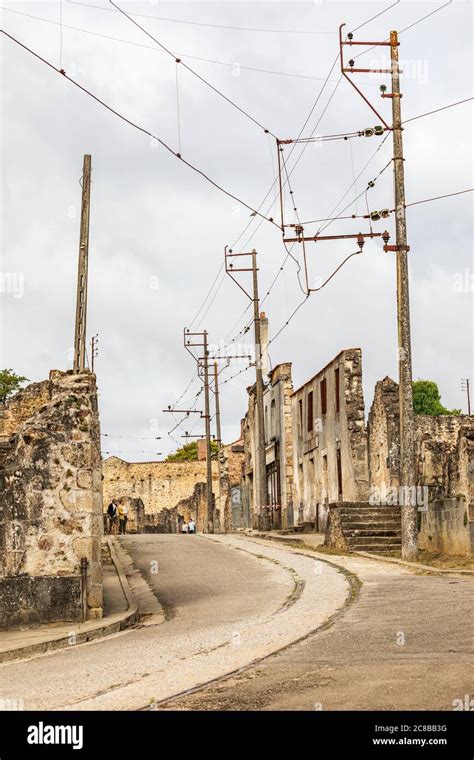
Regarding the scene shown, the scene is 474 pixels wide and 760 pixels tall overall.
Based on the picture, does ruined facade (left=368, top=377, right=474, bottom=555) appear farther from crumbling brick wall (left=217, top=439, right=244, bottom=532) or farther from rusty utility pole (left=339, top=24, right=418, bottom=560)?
crumbling brick wall (left=217, top=439, right=244, bottom=532)

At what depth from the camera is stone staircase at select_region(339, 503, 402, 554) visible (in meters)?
24.2

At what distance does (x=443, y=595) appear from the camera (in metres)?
14.3

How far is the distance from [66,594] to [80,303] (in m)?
9.33

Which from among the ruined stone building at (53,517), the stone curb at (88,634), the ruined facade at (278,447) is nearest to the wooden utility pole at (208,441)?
the ruined facade at (278,447)

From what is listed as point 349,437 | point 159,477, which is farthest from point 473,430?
point 159,477

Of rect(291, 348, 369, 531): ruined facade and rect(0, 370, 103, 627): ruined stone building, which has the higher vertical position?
rect(291, 348, 369, 531): ruined facade

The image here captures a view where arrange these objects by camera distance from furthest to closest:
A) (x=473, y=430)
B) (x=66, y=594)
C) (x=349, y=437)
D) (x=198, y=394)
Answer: (x=198, y=394), (x=349, y=437), (x=473, y=430), (x=66, y=594)

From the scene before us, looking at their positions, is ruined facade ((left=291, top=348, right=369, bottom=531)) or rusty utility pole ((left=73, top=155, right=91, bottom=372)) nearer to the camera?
rusty utility pole ((left=73, top=155, right=91, bottom=372))

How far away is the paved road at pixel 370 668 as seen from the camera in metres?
7.21

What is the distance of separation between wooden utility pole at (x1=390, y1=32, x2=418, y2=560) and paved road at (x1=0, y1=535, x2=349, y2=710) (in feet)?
6.80

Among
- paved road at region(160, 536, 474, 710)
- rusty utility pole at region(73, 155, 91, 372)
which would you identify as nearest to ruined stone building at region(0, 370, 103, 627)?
paved road at region(160, 536, 474, 710)

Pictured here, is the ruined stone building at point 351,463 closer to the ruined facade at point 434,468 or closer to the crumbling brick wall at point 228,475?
the ruined facade at point 434,468

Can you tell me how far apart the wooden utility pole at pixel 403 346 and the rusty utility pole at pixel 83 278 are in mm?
6372
